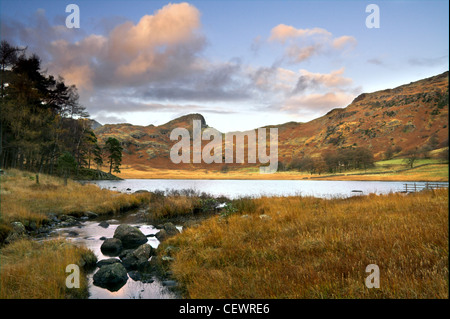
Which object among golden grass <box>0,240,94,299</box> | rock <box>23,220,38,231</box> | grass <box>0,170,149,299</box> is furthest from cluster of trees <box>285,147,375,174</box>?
golden grass <box>0,240,94,299</box>

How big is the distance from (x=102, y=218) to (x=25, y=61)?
97.9 ft

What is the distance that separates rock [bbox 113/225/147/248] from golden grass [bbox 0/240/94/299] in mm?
3388

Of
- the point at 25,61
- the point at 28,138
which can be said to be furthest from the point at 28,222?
the point at 25,61

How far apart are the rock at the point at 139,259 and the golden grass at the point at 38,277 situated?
5.13ft

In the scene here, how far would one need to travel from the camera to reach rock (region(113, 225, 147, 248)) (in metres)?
11.7

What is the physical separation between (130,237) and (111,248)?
1168 millimetres

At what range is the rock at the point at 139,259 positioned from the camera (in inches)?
340

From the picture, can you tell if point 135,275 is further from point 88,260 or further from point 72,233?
point 72,233

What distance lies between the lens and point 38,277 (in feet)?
19.3

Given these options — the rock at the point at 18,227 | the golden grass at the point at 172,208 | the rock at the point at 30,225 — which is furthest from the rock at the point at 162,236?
the rock at the point at 30,225
